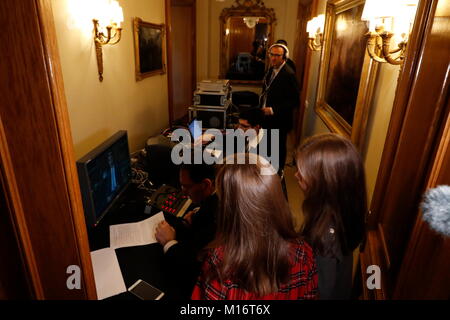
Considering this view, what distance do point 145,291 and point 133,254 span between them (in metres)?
0.24

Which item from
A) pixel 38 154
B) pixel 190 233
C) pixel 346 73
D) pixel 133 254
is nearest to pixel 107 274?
pixel 133 254

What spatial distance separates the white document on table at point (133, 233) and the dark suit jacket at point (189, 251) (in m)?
0.16

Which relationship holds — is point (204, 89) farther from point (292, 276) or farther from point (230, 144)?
point (292, 276)

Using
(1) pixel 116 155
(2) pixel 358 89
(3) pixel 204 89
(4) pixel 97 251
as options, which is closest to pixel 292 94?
(3) pixel 204 89

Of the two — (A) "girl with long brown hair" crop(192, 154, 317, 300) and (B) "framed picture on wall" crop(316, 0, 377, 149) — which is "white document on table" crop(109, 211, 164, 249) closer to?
(A) "girl with long brown hair" crop(192, 154, 317, 300)

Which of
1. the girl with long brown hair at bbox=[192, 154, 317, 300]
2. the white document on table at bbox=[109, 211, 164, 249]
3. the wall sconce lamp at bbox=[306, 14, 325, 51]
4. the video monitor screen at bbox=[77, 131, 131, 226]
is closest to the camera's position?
the girl with long brown hair at bbox=[192, 154, 317, 300]

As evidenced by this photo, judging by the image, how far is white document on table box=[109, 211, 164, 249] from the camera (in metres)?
1.48

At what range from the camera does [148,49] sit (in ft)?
10.2

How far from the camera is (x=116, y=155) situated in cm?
165

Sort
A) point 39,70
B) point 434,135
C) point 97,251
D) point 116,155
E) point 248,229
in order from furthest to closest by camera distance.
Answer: point 116,155, point 97,251, point 248,229, point 434,135, point 39,70

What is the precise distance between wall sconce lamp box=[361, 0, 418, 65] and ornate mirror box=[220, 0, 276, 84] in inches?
170

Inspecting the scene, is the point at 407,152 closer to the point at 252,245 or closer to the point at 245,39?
the point at 252,245

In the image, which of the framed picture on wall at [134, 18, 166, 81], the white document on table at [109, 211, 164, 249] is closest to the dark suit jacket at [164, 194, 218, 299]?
the white document on table at [109, 211, 164, 249]
